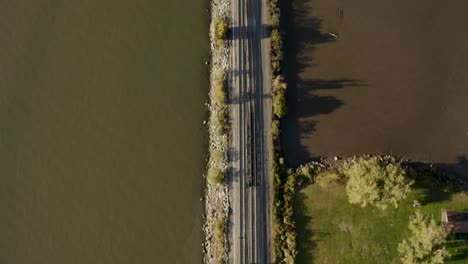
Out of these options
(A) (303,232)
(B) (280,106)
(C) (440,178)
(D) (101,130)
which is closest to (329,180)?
(A) (303,232)

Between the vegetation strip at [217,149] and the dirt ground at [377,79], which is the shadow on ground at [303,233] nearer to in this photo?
the dirt ground at [377,79]

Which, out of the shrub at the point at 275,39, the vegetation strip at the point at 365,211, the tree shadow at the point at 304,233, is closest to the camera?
the vegetation strip at the point at 365,211

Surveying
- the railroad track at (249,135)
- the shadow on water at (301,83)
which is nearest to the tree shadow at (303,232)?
the railroad track at (249,135)

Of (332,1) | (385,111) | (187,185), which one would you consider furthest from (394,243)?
(332,1)

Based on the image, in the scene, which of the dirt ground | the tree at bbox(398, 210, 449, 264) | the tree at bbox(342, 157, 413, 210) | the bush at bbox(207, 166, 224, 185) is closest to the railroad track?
the bush at bbox(207, 166, 224, 185)

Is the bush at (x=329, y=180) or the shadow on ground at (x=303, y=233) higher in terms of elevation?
the bush at (x=329, y=180)

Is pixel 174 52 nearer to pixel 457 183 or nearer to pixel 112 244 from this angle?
pixel 112 244

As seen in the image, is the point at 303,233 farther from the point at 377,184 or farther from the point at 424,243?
the point at 424,243

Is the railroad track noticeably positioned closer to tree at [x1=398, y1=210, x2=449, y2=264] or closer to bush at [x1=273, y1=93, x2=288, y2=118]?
bush at [x1=273, y1=93, x2=288, y2=118]
